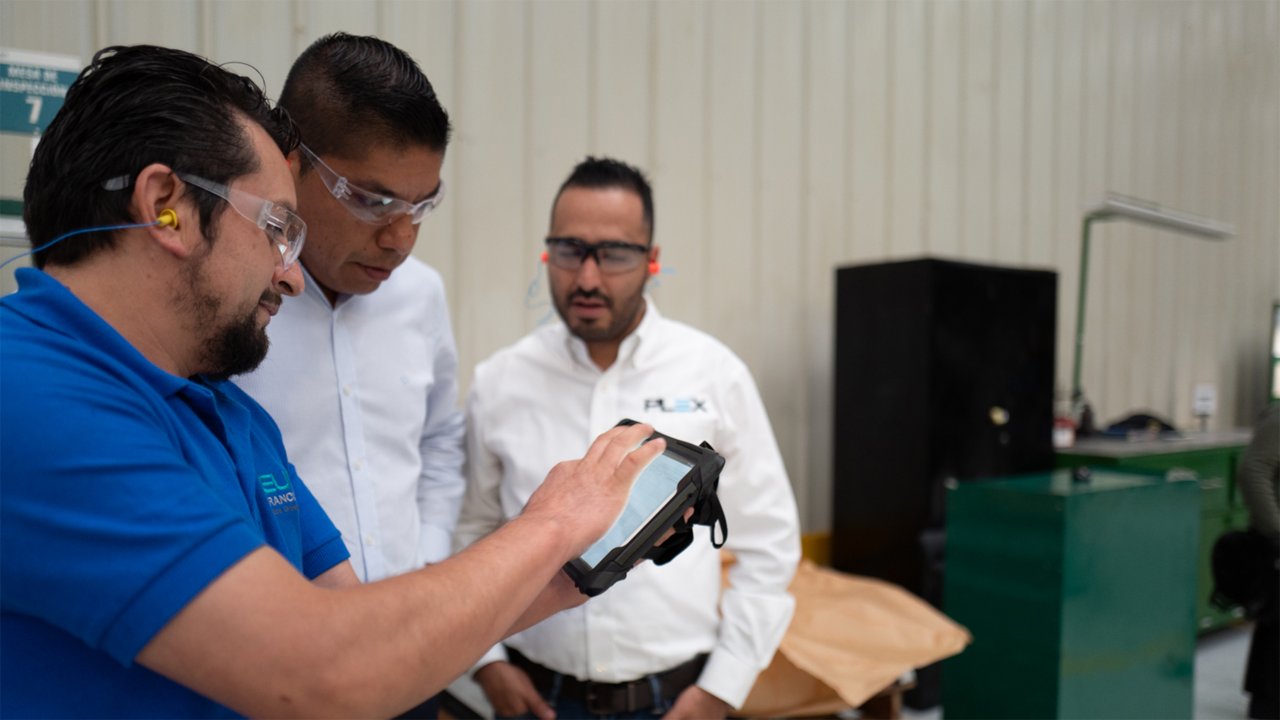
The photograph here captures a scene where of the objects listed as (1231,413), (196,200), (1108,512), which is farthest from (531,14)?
(1231,413)

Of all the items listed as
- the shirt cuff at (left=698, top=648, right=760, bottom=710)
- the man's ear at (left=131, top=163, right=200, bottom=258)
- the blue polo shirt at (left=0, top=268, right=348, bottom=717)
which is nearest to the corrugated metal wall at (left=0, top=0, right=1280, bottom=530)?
the shirt cuff at (left=698, top=648, right=760, bottom=710)

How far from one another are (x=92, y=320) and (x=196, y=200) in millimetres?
158

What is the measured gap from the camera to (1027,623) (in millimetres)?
2570

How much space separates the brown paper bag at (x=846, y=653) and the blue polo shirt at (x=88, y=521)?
202 centimetres

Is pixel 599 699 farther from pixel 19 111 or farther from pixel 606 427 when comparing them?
pixel 19 111

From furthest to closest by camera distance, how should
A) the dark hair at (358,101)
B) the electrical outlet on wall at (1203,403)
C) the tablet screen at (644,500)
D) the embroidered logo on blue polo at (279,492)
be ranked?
the electrical outlet on wall at (1203,403) → the dark hair at (358,101) → the tablet screen at (644,500) → the embroidered logo on blue polo at (279,492)

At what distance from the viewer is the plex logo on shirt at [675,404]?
1.84 meters

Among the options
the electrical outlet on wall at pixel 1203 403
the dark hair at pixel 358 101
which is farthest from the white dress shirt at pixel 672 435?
the electrical outlet on wall at pixel 1203 403

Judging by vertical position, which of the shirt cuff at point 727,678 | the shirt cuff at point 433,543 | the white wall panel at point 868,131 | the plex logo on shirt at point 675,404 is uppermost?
the white wall panel at point 868,131

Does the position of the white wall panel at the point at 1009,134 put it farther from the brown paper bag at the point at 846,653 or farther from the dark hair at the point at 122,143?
the dark hair at the point at 122,143

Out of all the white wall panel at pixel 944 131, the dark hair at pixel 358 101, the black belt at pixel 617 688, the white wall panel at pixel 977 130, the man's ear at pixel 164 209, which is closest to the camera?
the man's ear at pixel 164 209

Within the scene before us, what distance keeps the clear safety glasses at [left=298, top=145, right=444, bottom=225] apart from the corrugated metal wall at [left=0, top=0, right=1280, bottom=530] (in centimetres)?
134

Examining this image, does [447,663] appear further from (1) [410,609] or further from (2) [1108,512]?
(2) [1108,512]

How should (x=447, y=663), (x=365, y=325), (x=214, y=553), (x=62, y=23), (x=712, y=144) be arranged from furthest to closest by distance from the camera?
1. (x=712, y=144)
2. (x=62, y=23)
3. (x=365, y=325)
4. (x=447, y=663)
5. (x=214, y=553)
